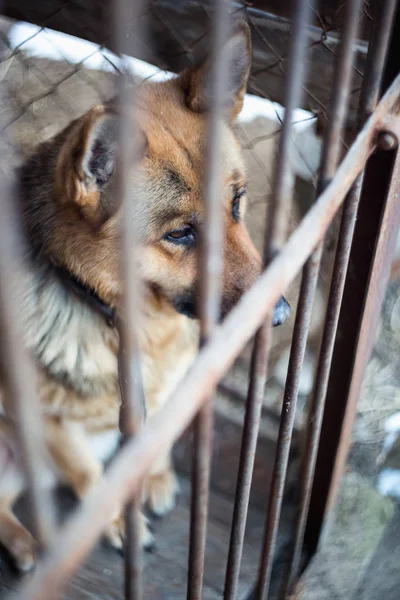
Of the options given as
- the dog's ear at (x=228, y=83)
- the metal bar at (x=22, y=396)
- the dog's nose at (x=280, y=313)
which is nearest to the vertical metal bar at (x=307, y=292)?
the dog's nose at (x=280, y=313)

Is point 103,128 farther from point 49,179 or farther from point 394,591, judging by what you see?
point 394,591

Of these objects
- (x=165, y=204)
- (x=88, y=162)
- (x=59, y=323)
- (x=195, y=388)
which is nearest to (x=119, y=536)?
(x=59, y=323)

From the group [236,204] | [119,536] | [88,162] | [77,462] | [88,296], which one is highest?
[88,162]

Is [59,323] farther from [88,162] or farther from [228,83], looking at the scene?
[228,83]

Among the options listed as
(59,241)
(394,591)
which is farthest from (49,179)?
(394,591)

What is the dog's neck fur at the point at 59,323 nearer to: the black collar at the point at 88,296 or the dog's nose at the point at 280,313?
the black collar at the point at 88,296

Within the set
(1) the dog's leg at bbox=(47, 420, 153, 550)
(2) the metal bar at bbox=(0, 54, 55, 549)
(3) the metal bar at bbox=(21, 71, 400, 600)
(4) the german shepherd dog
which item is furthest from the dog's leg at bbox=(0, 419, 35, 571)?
(2) the metal bar at bbox=(0, 54, 55, 549)

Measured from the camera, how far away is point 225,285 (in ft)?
4.82

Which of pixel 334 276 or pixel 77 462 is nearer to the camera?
pixel 334 276

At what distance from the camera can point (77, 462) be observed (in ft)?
5.89

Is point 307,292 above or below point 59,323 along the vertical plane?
above

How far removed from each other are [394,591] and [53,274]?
1.39 m

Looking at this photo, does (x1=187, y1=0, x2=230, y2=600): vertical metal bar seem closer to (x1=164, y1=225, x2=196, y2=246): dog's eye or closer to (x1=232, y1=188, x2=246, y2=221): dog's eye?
(x1=164, y1=225, x2=196, y2=246): dog's eye

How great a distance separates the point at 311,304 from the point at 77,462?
1099mm
